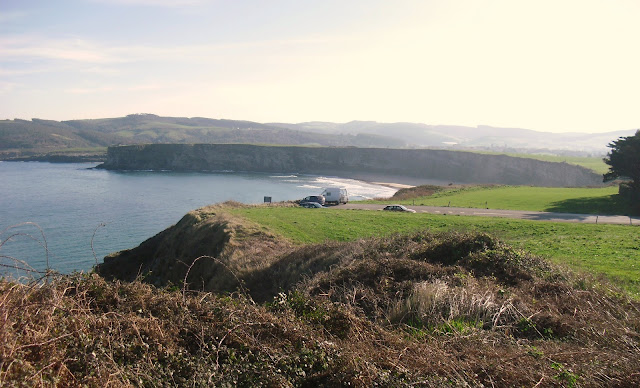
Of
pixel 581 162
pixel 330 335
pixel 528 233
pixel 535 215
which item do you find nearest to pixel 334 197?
pixel 535 215

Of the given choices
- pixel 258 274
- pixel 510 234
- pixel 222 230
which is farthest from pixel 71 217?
pixel 510 234

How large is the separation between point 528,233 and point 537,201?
74.5 feet

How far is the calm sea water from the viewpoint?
105ft

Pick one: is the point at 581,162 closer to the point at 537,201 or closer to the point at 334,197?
the point at 537,201

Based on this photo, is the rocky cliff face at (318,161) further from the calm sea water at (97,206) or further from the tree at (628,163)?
the tree at (628,163)

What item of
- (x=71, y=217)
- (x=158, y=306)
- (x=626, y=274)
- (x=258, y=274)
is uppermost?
(x=158, y=306)

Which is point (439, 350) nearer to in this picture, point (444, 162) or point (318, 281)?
point (318, 281)

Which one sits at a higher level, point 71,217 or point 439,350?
point 439,350

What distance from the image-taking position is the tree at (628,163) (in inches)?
1448

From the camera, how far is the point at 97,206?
176 ft

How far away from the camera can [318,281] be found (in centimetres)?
1016

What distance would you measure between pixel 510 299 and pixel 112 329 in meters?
6.45

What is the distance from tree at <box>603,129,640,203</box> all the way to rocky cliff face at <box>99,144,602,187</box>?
60.7 m

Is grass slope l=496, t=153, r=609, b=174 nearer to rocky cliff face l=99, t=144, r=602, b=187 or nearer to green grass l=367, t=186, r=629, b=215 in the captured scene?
rocky cliff face l=99, t=144, r=602, b=187
